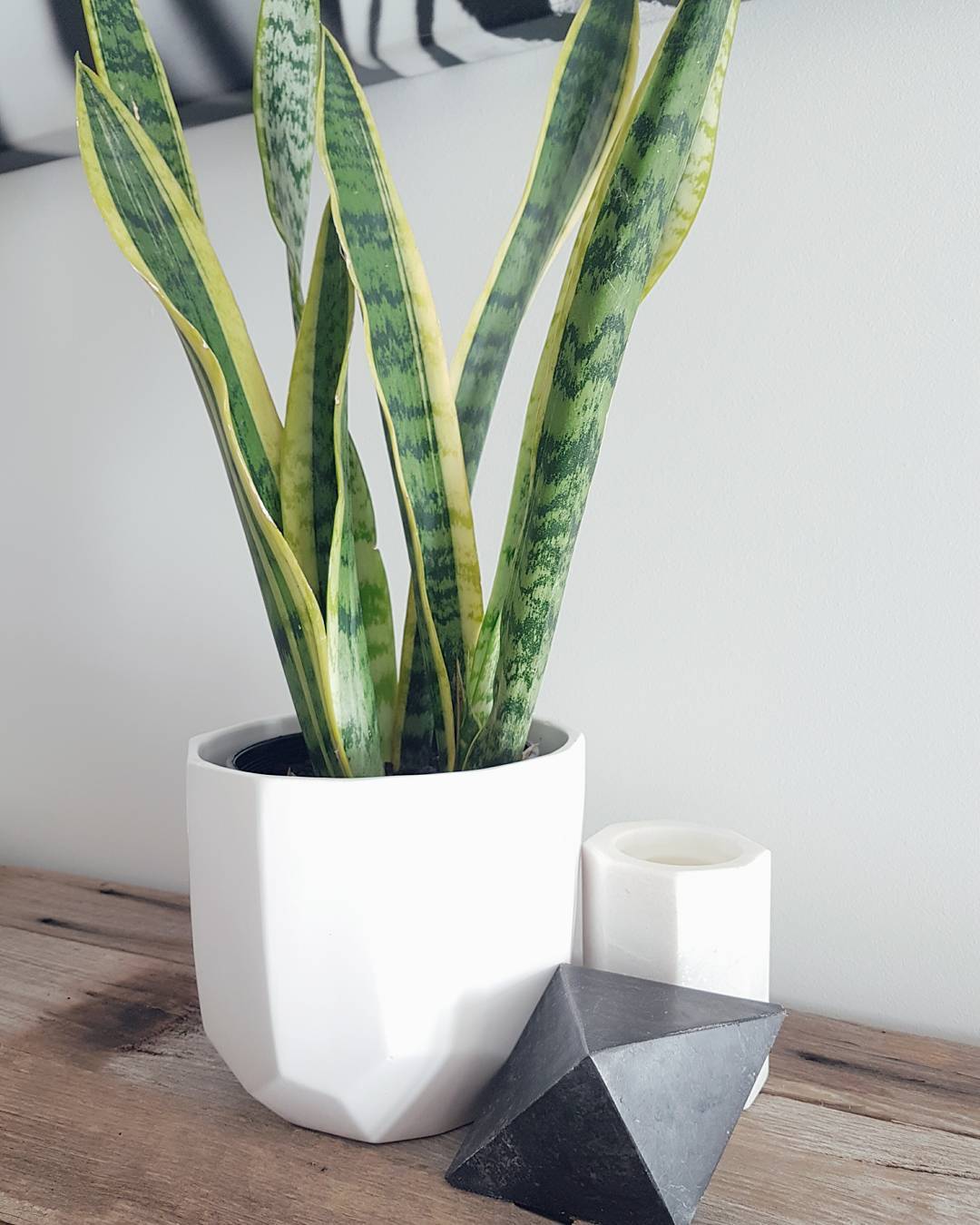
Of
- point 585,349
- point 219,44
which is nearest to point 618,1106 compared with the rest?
point 585,349

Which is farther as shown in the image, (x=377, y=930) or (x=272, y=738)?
(x=272, y=738)

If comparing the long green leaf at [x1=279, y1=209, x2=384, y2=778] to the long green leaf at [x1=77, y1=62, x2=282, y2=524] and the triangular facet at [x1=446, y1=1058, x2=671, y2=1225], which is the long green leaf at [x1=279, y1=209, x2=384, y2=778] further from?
the triangular facet at [x1=446, y1=1058, x2=671, y2=1225]

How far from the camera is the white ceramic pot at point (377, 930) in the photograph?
0.39 meters

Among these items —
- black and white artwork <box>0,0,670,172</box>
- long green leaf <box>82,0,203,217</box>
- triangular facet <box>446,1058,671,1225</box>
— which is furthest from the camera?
black and white artwork <box>0,0,670,172</box>

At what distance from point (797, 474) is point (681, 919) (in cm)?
26

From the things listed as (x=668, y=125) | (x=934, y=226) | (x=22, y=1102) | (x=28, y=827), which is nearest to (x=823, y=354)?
(x=934, y=226)

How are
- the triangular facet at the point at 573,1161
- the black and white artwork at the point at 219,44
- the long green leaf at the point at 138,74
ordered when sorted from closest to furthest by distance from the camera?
the triangular facet at the point at 573,1161 → the long green leaf at the point at 138,74 → the black and white artwork at the point at 219,44

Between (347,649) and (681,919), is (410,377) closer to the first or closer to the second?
(347,649)

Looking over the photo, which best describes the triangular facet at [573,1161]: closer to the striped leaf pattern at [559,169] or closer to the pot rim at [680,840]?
the pot rim at [680,840]

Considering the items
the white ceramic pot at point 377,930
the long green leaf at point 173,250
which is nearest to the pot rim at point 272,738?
the white ceramic pot at point 377,930

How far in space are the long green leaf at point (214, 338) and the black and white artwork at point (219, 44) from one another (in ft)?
0.91

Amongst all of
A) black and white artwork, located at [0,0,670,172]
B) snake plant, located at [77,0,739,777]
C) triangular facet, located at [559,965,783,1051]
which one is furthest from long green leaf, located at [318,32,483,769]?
black and white artwork, located at [0,0,670,172]

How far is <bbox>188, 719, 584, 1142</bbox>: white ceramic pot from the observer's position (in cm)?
39

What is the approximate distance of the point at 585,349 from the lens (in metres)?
0.37
